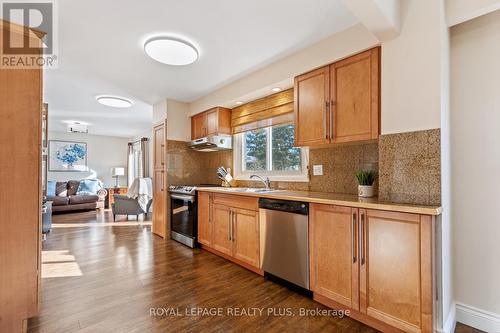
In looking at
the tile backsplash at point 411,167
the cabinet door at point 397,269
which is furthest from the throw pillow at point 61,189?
the tile backsplash at point 411,167

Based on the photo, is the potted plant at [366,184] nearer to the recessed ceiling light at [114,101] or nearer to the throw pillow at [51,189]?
the recessed ceiling light at [114,101]

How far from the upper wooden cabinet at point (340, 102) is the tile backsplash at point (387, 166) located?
0.81 ft

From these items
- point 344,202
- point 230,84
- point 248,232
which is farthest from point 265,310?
point 230,84

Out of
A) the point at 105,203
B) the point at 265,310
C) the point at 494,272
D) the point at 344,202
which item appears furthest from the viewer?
the point at 105,203

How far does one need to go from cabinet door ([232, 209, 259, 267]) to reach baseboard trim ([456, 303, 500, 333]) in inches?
64.9

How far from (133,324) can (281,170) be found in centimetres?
225

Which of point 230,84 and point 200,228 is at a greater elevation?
point 230,84

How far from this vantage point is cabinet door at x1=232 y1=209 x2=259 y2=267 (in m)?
2.51

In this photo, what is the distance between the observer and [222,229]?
9.72 feet

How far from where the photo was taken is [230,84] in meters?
3.40

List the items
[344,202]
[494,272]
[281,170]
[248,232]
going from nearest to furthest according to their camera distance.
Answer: [494,272] < [344,202] < [248,232] < [281,170]

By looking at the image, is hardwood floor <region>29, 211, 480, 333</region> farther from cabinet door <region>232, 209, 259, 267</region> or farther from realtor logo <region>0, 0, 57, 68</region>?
realtor logo <region>0, 0, 57, 68</region>

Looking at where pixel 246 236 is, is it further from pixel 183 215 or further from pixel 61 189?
pixel 61 189

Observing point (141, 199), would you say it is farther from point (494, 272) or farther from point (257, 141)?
point (494, 272)
